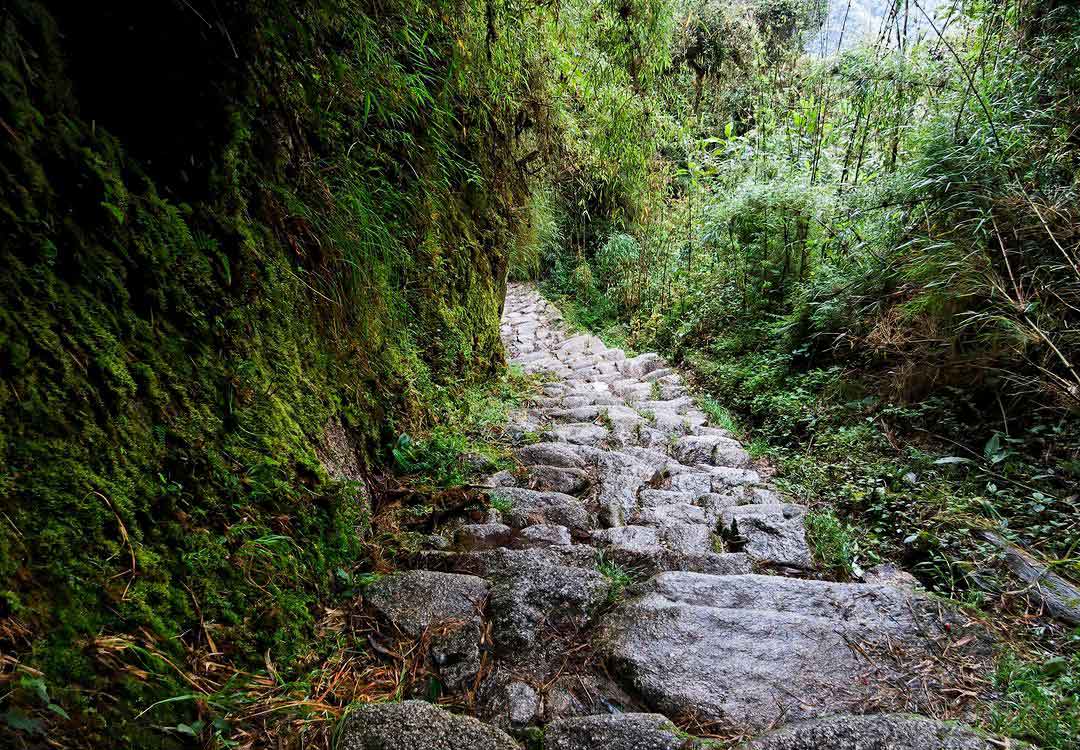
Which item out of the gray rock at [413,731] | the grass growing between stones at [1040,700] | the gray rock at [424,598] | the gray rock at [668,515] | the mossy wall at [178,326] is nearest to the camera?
the mossy wall at [178,326]

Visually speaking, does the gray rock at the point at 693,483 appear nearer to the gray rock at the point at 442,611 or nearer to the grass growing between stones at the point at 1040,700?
the grass growing between stones at the point at 1040,700

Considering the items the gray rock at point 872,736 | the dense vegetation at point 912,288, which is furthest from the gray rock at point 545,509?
the gray rock at point 872,736

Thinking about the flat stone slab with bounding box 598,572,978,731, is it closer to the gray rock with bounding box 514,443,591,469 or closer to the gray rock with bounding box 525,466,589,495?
the gray rock with bounding box 525,466,589,495

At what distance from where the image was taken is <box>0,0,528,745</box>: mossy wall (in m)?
1.00

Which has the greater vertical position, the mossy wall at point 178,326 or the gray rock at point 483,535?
the mossy wall at point 178,326

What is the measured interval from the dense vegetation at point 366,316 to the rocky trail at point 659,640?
205 mm

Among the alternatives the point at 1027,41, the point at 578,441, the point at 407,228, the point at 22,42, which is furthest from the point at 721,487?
the point at 1027,41

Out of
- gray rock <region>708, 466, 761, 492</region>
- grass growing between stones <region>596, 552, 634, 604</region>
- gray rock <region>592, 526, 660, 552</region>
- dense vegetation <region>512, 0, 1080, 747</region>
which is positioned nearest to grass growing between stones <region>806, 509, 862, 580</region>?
dense vegetation <region>512, 0, 1080, 747</region>

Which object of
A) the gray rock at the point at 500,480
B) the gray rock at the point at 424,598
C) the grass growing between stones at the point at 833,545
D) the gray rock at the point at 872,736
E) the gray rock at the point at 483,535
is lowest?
the grass growing between stones at the point at 833,545

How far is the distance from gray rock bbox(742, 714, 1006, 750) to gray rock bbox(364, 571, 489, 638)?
91cm

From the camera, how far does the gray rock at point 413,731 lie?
115 cm

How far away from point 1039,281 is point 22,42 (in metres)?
4.54

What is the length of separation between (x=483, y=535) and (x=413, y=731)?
3.23ft

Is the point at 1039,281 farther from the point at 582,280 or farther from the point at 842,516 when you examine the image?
the point at 582,280
